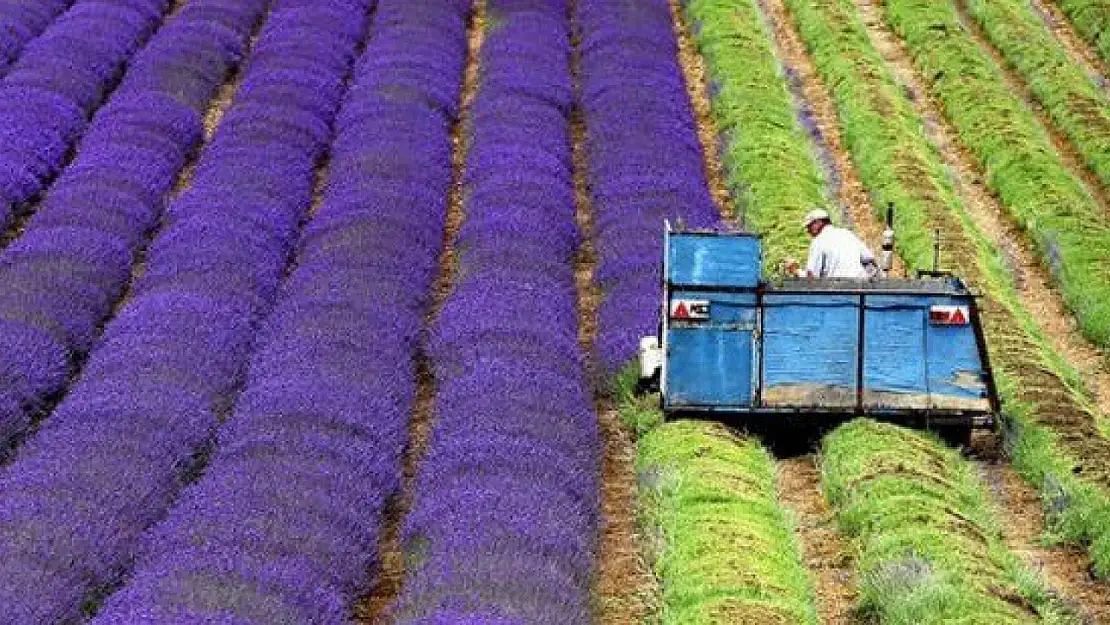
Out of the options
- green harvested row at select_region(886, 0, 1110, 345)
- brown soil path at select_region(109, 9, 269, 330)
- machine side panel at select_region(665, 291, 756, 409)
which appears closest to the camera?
machine side panel at select_region(665, 291, 756, 409)

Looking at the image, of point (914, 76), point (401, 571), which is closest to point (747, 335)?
point (401, 571)

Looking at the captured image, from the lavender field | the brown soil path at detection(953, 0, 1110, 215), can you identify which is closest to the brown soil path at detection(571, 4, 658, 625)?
the lavender field

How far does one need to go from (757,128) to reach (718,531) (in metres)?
12.4

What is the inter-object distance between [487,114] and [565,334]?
26.2ft

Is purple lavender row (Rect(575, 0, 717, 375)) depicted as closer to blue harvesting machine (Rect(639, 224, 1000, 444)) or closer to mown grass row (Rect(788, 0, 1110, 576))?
blue harvesting machine (Rect(639, 224, 1000, 444))

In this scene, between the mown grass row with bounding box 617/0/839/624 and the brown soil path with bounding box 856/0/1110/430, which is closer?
the mown grass row with bounding box 617/0/839/624

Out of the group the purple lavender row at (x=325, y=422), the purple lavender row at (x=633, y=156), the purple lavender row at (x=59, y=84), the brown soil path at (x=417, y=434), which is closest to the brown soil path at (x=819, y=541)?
the purple lavender row at (x=633, y=156)

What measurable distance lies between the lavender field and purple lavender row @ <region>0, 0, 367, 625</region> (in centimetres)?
4

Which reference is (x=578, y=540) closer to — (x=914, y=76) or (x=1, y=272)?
(x=1, y=272)

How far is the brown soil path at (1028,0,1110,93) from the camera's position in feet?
95.0

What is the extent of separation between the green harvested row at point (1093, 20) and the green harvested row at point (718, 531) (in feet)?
59.4

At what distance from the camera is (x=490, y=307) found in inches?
643

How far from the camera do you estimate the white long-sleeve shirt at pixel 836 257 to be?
14492mm

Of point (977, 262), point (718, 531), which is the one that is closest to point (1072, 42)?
point (977, 262)
